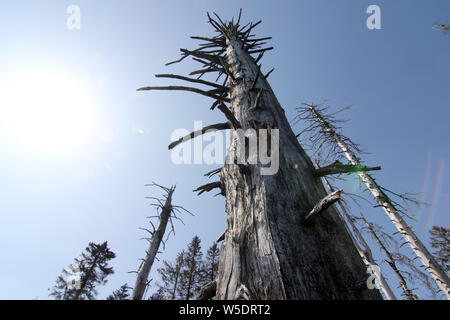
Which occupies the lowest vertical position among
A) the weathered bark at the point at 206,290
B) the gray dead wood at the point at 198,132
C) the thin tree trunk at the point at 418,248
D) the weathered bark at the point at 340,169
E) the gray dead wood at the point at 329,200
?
the weathered bark at the point at 206,290

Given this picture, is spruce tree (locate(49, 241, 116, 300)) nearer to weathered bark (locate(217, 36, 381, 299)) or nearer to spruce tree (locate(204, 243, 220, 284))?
spruce tree (locate(204, 243, 220, 284))

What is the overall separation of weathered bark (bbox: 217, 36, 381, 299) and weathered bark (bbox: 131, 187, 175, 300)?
814cm

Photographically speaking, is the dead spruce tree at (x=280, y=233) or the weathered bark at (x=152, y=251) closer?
the dead spruce tree at (x=280, y=233)

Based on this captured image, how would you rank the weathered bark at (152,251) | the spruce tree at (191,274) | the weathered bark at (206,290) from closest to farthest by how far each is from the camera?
the weathered bark at (206,290), the weathered bark at (152,251), the spruce tree at (191,274)

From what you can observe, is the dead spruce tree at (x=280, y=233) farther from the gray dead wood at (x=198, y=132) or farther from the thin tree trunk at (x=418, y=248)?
the thin tree trunk at (x=418, y=248)

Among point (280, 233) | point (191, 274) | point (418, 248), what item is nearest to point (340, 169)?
point (280, 233)

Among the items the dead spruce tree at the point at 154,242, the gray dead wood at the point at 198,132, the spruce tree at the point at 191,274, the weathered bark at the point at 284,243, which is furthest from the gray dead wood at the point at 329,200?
the spruce tree at the point at 191,274

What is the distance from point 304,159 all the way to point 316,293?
3.38ft

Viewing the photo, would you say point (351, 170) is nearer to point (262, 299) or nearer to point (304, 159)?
point (304, 159)

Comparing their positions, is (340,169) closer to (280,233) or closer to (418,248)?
(280,233)

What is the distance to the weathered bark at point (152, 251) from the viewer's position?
748 centimetres

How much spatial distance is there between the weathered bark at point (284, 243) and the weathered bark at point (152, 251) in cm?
814
